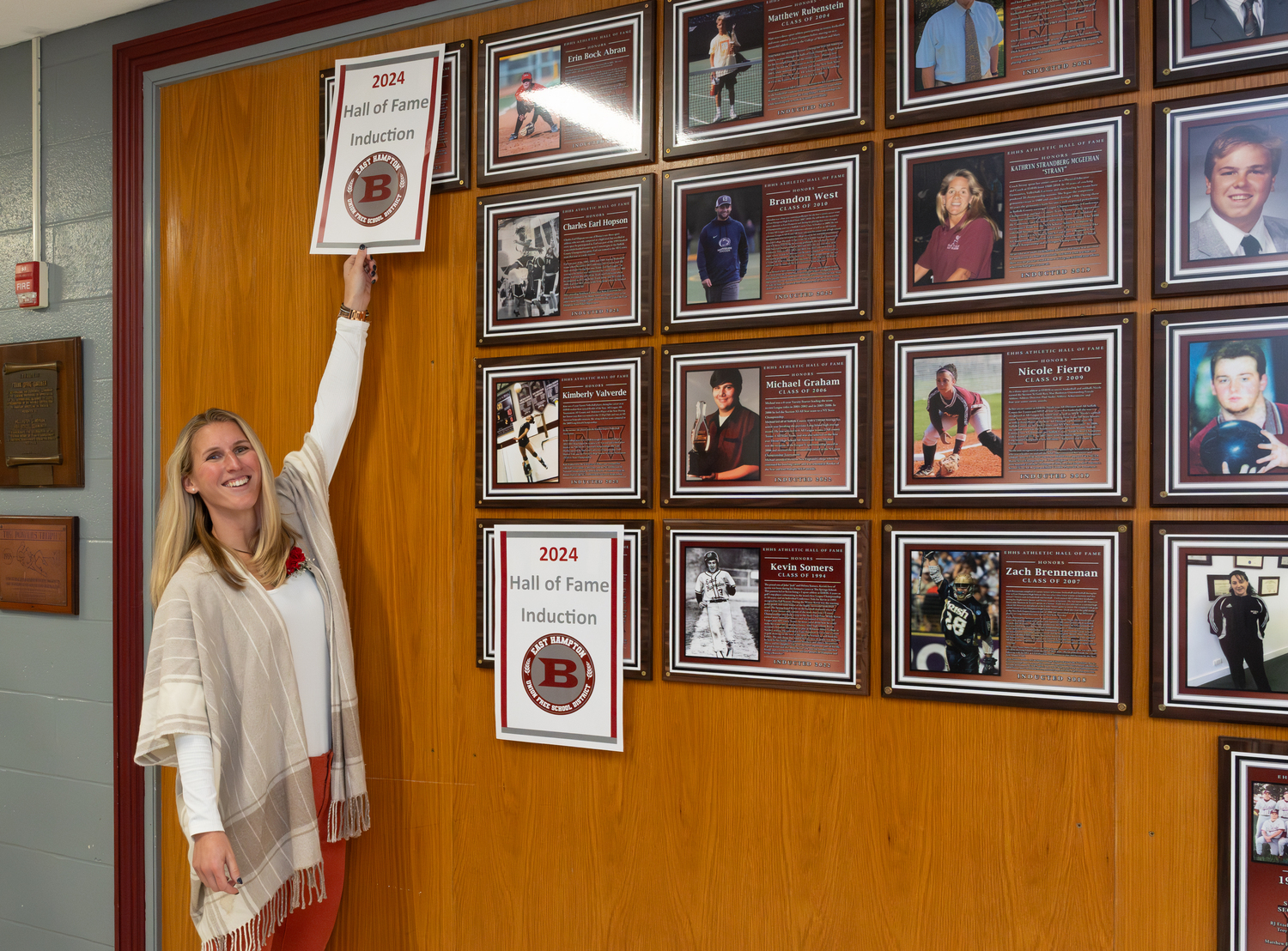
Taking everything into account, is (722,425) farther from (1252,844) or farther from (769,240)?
(1252,844)

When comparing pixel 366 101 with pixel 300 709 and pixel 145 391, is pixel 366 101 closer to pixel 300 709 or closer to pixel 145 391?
pixel 145 391

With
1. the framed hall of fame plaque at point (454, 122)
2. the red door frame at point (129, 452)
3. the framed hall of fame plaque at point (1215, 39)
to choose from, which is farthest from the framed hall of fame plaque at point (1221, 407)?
the red door frame at point (129, 452)

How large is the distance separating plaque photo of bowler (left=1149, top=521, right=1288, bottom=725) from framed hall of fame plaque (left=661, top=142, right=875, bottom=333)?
2.38 feet

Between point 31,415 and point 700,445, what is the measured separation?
2.02 m

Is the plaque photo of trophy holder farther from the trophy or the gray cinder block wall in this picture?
the trophy

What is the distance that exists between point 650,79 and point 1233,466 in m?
1.37

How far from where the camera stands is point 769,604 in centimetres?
171

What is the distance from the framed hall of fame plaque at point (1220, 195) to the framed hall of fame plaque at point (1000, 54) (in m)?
0.14

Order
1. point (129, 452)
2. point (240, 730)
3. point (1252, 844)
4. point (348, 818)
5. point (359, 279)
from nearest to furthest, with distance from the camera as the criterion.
Result: point (1252, 844) < point (240, 730) < point (348, 818) < point (359, 279) < point (129, 452)

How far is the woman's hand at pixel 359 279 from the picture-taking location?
1.99 m

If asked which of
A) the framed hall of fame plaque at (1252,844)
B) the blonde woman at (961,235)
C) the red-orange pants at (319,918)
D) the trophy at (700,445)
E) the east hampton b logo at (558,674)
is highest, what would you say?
the blonde woman at (961,235)

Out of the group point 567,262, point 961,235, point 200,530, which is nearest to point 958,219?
point 961,235

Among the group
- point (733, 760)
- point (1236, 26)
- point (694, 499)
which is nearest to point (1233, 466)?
point (1236, 26)

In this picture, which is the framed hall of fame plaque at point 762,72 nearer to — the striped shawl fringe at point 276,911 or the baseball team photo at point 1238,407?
the baseball team photo at point 1238,407
